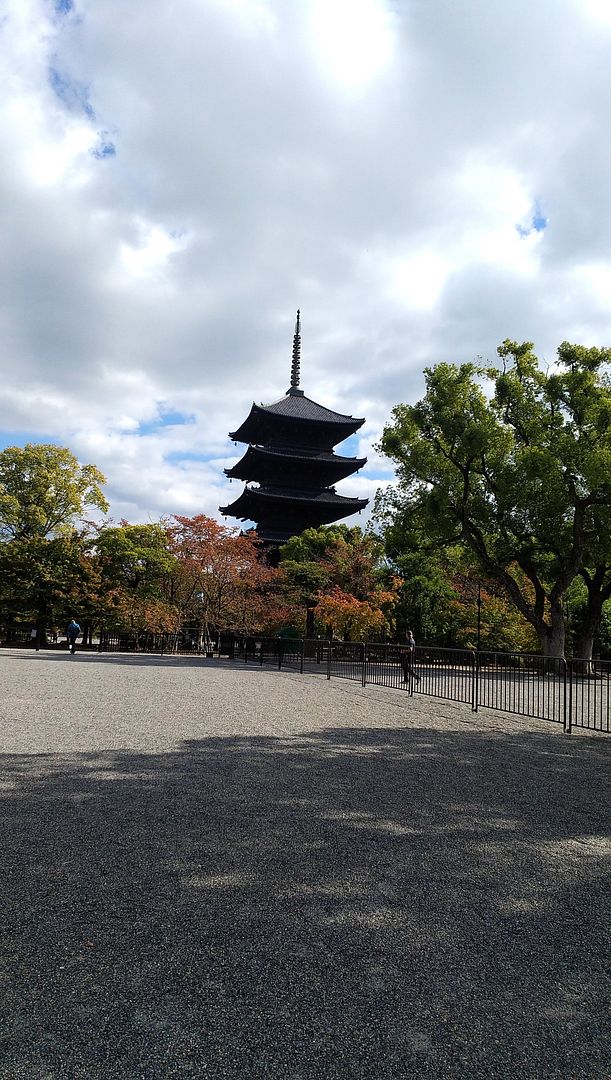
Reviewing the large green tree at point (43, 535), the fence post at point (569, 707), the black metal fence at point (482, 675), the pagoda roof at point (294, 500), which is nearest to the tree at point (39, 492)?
the large green tree at point (43, 535)

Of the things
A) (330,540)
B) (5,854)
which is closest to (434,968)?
(5,854)

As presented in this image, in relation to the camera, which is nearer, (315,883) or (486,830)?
(315,883)

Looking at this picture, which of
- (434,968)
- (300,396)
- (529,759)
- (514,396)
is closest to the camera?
(434,968)

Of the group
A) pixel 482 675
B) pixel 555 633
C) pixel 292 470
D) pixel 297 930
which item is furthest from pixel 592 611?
pixel 297 930

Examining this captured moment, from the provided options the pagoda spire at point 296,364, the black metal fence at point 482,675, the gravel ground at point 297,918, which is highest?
the pagoda spire at point 296,364

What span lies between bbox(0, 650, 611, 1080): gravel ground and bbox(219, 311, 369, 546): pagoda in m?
35.0

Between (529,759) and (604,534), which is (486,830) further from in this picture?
(604,534)

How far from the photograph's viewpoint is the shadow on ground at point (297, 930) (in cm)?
214

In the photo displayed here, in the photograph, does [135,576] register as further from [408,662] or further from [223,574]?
[408,662]

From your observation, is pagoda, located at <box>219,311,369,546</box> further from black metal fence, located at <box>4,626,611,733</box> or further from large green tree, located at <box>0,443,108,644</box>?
black metal fence, located at <box>4,626,611,733</box>

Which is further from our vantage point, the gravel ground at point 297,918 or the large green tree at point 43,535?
the large green tree at point 43,535

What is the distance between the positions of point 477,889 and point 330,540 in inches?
1210

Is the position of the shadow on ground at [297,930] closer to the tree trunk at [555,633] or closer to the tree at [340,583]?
the tree at [340,583]

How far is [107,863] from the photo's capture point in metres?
3.62
